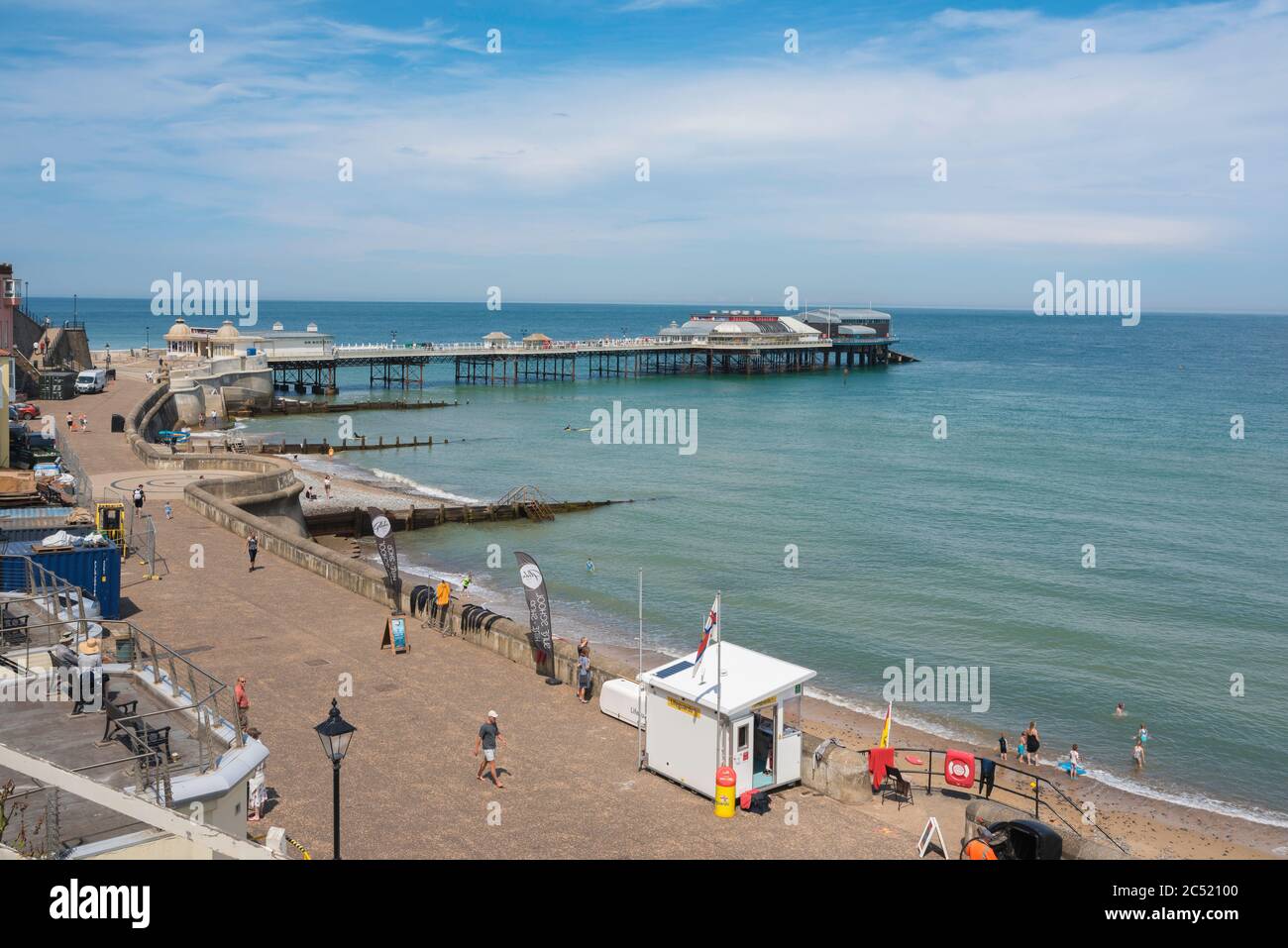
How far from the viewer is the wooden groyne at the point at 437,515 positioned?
4250 cm

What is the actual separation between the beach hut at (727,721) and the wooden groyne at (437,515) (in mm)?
28395

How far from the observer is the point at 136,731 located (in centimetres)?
1010

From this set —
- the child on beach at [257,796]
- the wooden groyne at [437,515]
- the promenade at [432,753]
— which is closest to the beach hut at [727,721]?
the promenade at [432,753]

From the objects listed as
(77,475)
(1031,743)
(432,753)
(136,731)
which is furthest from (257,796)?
(77,475)

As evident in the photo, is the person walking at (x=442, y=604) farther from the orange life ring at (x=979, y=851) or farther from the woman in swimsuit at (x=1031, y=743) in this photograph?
the orange life ring at (x=979, y=851)

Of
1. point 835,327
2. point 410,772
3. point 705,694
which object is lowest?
point 410,772

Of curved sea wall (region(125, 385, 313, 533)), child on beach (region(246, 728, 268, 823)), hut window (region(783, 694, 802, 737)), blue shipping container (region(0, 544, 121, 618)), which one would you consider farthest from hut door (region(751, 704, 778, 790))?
curved sea wall (region(125, 385, 313, 533))

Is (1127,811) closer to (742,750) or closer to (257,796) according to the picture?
(742,750)

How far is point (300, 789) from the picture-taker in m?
14.1

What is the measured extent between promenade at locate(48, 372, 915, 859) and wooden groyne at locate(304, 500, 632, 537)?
17.9m

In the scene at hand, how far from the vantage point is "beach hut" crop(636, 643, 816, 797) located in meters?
14.6
